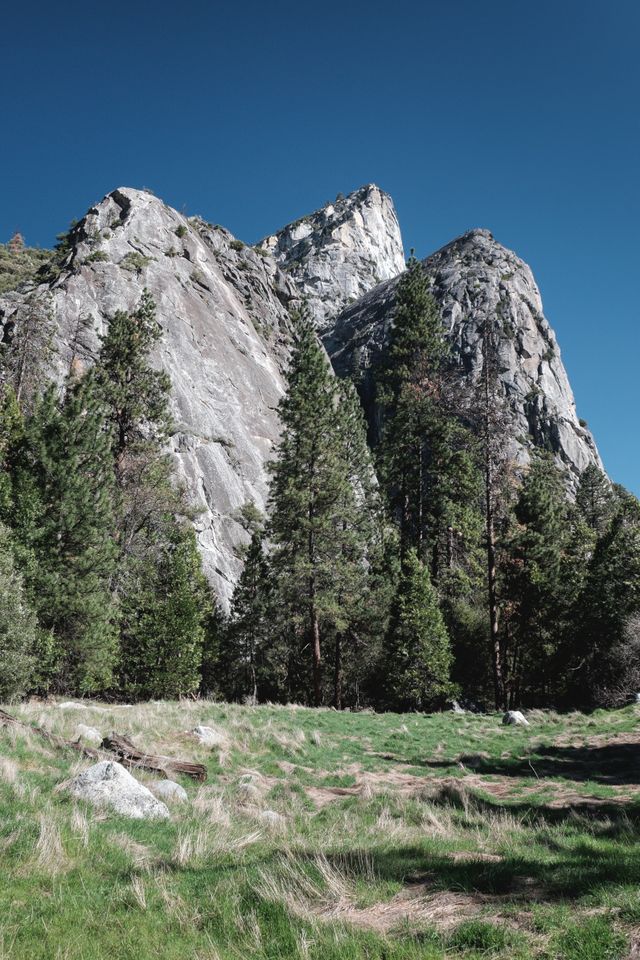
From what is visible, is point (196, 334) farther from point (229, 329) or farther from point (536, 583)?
point (536, 583)

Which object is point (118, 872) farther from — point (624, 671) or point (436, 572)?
point (436, 572)

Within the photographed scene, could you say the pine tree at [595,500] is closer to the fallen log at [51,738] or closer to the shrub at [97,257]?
the shrub at [97,257]

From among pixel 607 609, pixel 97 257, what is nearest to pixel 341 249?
pixel 97 257

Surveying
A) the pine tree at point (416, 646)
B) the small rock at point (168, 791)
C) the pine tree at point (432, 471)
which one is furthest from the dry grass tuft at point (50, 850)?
the pine tree at point (432, 471)

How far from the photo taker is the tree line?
22.6 metres

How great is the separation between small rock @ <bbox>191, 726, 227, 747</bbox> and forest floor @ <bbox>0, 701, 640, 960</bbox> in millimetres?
447

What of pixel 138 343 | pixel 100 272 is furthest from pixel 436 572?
pixel 100 272

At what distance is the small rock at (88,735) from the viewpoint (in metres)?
10.9

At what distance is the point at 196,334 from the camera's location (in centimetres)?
5394

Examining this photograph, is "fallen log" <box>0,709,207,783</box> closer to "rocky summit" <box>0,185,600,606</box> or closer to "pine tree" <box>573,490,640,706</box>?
"rocky summit" <box>0,185,600,606</box>

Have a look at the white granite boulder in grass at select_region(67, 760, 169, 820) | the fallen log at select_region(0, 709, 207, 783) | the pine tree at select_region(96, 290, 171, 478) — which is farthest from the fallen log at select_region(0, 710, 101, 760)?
the pine tree at select_region(96, 290, 171, 478)

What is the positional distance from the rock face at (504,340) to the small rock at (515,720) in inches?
2426

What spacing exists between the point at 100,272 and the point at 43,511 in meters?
36.0

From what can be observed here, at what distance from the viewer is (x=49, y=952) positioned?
3.75 m
